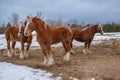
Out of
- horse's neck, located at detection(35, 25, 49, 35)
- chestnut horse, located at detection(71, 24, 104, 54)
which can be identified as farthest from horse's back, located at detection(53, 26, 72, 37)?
chestnut horse, located at detection(71, 24, 104, 54)

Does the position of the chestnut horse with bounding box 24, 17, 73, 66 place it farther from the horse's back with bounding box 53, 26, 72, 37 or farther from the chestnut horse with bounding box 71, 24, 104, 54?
the chestnut horse with bounding box 71, 24, 104, 54

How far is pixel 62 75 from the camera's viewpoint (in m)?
9.60

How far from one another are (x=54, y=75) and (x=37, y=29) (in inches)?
84.5

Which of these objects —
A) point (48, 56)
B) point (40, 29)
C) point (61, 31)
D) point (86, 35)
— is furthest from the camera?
point (86, 35)

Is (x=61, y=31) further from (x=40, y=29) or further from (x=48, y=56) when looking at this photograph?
(x=48, y=56)

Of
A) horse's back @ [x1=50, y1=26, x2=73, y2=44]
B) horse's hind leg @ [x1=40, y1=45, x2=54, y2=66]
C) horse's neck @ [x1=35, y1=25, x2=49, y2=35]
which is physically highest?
horse's neck @ [x1=35, y1=25, x2=49, y2=35]

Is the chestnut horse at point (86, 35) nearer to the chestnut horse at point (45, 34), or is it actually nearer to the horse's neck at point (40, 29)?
the chestnut horse at point (45, 34)

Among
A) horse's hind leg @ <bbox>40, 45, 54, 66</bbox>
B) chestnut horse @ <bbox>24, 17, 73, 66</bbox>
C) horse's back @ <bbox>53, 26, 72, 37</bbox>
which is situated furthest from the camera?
horse's back @ <bbox>53, 26, 72, 37</bbox>

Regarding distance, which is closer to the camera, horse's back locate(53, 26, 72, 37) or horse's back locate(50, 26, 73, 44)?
horse's back locate(50, 26, 73, 44)

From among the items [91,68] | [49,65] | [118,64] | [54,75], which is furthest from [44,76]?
[118,64]

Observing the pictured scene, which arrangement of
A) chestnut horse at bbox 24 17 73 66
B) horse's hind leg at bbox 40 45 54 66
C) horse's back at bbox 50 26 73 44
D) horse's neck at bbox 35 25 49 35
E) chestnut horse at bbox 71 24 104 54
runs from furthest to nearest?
chestnut horse at bbox 71 24 104 54 < horse's back at bbox 50 26 73 44 < horse's hind leg at bbox 40 45 54 66 < horse's neck at bbox 35 25 49 35 < chestnut horse at bbox 24 17 73 66

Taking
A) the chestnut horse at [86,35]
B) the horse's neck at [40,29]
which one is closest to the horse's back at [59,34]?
the horse's neck at [40,29]

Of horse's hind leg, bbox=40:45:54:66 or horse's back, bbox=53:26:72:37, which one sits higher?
horse's back, bbox=53:26:72:37

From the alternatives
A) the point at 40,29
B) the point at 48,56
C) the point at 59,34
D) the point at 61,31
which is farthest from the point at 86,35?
the point at 40,29
